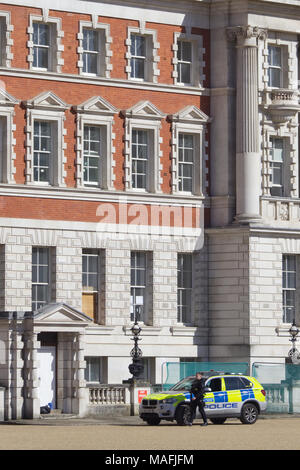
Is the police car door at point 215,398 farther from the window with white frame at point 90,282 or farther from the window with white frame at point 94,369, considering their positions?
the window with white frame at point 90,282

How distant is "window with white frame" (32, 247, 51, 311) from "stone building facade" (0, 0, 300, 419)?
0.06 m

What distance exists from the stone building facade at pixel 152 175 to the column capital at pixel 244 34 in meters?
0.06

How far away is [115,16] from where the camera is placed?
72.9 meters

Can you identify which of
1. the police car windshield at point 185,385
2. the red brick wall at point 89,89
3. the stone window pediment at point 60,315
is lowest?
the police car windshield at point 185,385

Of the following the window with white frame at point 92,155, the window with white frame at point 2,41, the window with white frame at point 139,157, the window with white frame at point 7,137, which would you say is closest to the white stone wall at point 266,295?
the window with white frame at point 139,157

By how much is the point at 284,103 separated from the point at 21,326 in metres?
17.2

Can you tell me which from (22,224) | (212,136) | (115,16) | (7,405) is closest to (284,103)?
(212,136)

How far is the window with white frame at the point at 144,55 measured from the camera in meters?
73.9

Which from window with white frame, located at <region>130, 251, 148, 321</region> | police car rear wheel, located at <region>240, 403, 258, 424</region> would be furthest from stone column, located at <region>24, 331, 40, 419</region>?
window with white frame, located at <region>130, 251, 148, 321</region>

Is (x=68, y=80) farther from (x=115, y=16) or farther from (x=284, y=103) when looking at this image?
(x=284, y=103)

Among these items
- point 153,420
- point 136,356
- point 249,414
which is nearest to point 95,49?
point 136,356

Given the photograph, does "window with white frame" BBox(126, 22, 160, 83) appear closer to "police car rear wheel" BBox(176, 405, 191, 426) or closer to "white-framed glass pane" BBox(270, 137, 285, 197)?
"white-framed glass pane" BBox(270, 137, 285, 197)

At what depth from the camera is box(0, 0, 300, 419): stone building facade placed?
7019cm

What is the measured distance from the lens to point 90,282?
72.0 m
